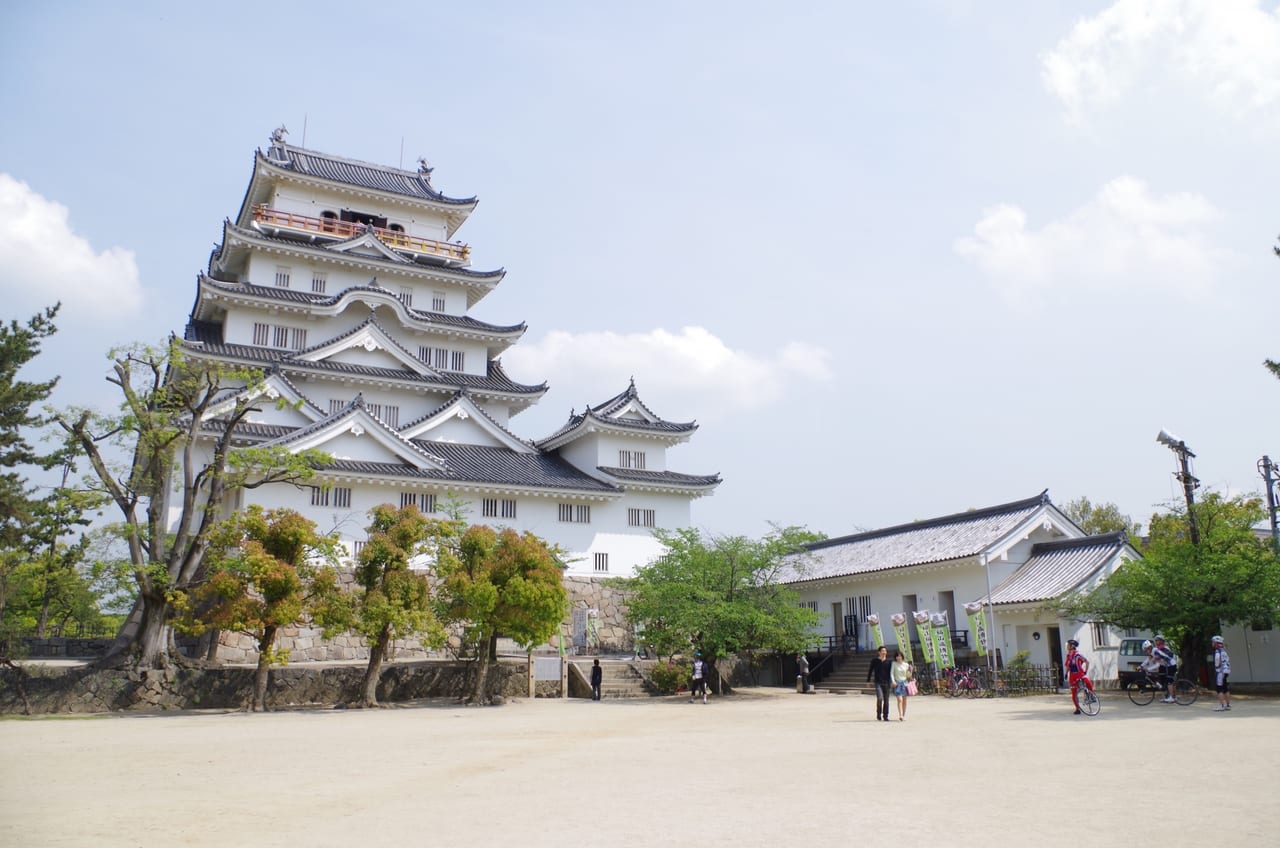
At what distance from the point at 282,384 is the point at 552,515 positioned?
10656 millimetres

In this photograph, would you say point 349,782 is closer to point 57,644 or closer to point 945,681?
point 945,681

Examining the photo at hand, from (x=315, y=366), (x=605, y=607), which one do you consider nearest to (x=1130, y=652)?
(x=605, y=607)

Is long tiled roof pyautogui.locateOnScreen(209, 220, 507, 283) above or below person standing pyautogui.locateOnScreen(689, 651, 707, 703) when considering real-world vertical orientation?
above

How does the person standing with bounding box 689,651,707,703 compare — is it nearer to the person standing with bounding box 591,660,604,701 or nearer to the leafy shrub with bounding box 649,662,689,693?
the leafy shrub with bounding box 649,662,689,693

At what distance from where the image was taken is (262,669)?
22.6m

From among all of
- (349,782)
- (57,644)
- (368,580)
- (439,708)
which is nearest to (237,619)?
(368,580)

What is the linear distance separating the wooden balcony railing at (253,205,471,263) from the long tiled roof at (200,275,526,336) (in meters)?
2.67


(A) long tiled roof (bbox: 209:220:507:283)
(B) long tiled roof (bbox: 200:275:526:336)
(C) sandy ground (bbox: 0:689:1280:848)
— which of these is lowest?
(C) sandy ground (bbox: 0:689:1280:848)

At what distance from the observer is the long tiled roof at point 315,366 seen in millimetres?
33469

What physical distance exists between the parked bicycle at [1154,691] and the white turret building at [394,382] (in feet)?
61.4

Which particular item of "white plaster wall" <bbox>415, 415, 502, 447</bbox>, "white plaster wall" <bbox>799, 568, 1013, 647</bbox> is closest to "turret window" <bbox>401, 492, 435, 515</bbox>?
"white plaster wall" <bbox>415, 415, 502, 447</bbox>

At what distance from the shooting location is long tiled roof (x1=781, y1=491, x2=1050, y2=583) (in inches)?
1231

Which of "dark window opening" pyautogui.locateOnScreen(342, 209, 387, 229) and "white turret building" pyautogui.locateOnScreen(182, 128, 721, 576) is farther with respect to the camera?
"dark window opening" pyautogui.locateOnScreen(342, 209, 387, 229)

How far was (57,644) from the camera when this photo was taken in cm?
3359
